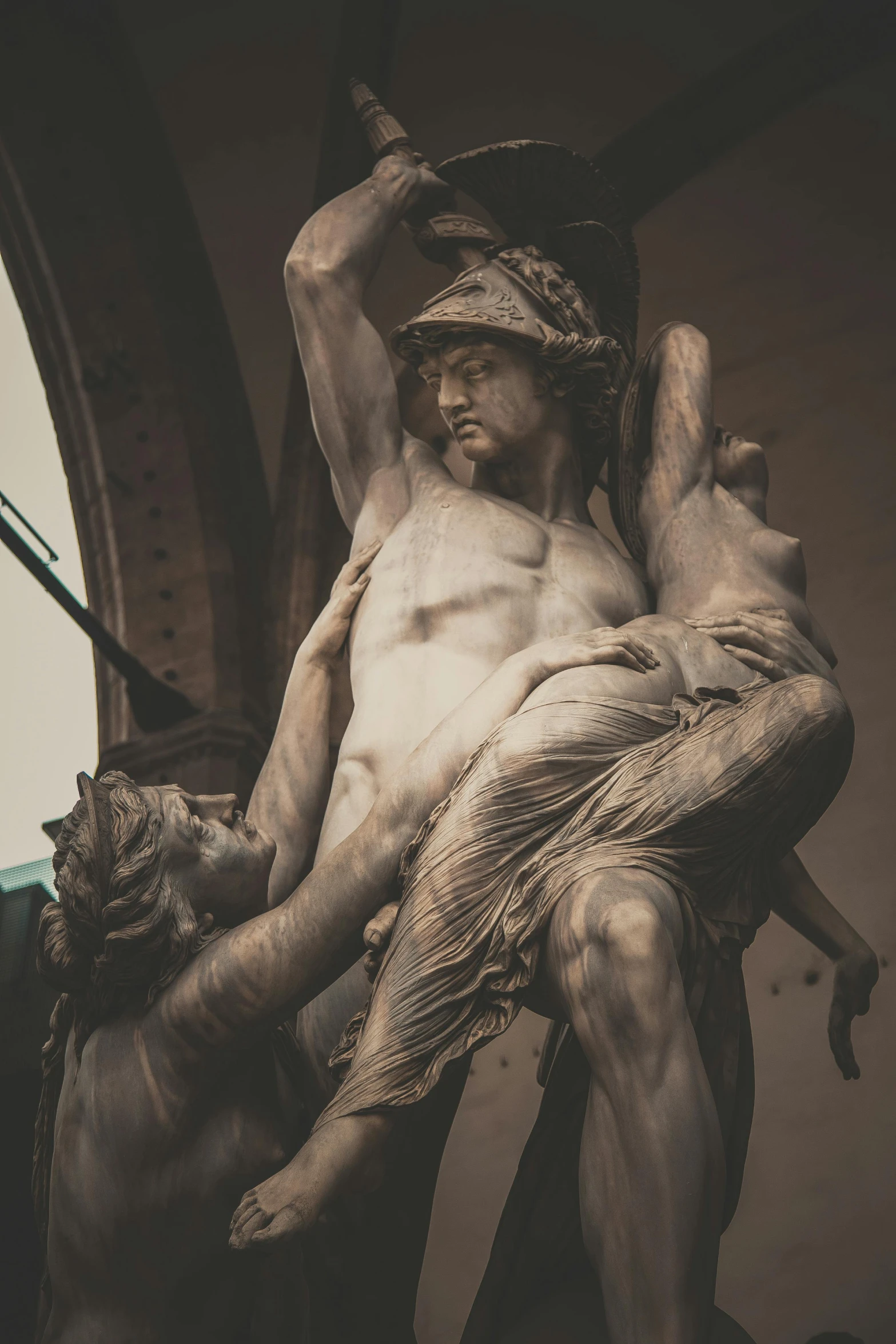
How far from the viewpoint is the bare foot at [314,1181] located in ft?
7.53

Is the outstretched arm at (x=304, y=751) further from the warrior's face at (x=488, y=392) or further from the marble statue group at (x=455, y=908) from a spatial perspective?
the warrior's face at (x=488, y=392)

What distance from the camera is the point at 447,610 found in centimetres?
304

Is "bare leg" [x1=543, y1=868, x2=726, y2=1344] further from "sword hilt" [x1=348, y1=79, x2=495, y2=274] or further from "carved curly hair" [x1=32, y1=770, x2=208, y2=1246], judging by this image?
"sword hilt" [x1=348, y1=79, x2=495, y2=274]

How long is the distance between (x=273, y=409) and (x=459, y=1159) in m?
2.35

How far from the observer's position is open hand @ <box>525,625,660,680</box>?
109 inches

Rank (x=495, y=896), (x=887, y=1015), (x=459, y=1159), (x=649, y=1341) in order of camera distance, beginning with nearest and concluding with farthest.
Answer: (x=649, y=1341) → (x=495, y=896) → (x=887, y=1015) → (x=459, y=1159)

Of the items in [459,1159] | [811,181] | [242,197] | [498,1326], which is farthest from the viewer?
[242,197]

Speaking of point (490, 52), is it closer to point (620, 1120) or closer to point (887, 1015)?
point (887, 1015)

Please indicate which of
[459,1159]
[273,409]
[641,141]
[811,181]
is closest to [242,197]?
[273,409]

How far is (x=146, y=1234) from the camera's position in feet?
8.45

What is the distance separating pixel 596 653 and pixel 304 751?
61 cm

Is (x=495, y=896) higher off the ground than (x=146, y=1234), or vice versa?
(x=495, y=896)

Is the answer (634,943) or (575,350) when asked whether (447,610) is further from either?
(634,943)

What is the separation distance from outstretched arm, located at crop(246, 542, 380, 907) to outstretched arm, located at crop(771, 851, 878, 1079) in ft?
2.55
